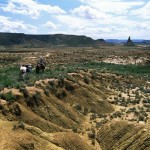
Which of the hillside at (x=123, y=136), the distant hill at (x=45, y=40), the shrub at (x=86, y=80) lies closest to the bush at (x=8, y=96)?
the hillside at (x=123, y=136)

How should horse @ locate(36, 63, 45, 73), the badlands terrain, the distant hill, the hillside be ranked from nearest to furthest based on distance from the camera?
the badlands terrain < the hillside < horse @ locate(36, 63, 45, 73) < the distant hill

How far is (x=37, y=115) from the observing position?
69.2 ft

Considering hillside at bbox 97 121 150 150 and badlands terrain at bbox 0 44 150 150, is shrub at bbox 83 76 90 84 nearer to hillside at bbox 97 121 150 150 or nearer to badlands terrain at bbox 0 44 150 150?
badlands terrain at bbox 0 44 150 150

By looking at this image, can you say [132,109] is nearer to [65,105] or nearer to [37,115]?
[65,105]

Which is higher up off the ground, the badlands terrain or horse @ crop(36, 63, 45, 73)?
horse @ crop(36, 63, 45, 73)

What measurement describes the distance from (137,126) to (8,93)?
710 centimetres

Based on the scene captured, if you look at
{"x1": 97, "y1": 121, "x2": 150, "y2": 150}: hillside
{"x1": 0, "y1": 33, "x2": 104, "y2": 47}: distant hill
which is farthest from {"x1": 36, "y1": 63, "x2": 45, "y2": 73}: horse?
{"x1": 0, "y1": 33, "x2": 104, "y2": 47}: distant hill

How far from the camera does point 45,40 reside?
7062 inches

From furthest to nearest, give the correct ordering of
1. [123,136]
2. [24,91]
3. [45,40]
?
1. [45,40]
2. [24,91]
3. [123,136]

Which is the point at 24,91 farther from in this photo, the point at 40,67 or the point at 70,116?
the point at 40,67

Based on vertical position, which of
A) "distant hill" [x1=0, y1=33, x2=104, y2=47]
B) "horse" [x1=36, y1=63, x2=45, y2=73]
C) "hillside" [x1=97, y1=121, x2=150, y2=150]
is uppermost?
"horse" [x1=36, y1=63, x2=45, y2=73]

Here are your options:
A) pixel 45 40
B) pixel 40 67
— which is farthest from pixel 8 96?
pixel 45 40

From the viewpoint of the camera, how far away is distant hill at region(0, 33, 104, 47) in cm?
16588

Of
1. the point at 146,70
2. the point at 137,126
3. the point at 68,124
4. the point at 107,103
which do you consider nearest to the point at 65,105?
the point at 68,124
